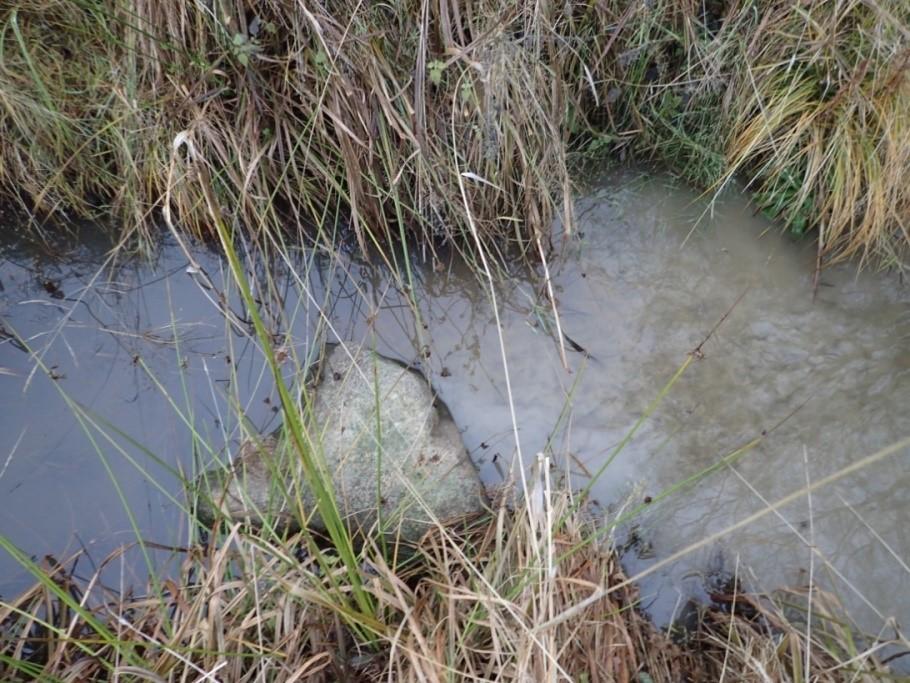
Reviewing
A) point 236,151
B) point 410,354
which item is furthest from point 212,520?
point 236,151

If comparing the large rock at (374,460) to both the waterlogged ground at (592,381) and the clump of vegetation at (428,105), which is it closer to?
the waterlogged ground at (592,381)

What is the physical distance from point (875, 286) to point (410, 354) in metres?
1.62

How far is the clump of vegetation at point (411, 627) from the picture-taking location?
137cm

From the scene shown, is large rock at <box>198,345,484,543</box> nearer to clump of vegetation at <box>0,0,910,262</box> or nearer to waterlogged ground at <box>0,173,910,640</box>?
waterlogged ground at <box>0,173,910,640</box>

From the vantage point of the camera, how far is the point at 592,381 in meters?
2.05

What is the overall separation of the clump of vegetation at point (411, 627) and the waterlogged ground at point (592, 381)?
143 mm

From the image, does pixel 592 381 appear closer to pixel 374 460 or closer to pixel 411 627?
pixel 374 460

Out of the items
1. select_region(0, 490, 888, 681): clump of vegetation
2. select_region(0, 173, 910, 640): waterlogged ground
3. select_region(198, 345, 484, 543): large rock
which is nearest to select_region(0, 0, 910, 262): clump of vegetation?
select_region(0, 173, 910, 640): waterlogged ground

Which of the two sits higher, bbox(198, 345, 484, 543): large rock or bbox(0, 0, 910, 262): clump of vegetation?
bbox(0, 0, 910, 262): clump of vegetation

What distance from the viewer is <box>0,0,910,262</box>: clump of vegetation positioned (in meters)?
1.79

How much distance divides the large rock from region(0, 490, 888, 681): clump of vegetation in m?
0.12

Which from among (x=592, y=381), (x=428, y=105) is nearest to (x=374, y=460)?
(x=592, y=381)

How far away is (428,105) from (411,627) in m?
1.42

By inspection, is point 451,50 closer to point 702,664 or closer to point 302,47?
point 302,47
